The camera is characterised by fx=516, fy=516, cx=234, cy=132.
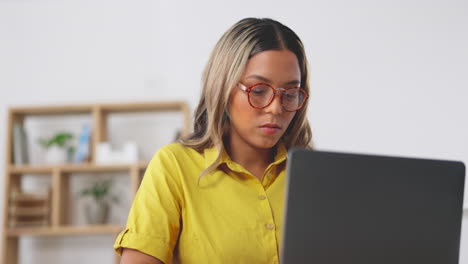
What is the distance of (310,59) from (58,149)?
5.75ft

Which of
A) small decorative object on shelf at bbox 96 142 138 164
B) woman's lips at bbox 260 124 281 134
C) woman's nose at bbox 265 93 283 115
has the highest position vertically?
woman's nose at bbox 265 93 283 115

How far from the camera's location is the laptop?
738 mm

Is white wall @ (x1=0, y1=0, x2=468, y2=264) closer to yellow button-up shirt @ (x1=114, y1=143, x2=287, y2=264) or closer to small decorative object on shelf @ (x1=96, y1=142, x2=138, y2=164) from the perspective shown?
small decorative object on shelf @ (x1=96, y1=142, x2=138, y2=164)

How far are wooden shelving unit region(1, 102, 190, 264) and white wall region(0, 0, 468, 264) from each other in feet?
0.46

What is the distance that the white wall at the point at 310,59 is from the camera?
10.4ft

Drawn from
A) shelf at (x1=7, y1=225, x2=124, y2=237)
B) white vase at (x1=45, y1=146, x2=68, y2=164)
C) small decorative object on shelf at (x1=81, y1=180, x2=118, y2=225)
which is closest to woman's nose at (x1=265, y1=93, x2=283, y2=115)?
shelf at (x1=7, y1=225, x2=124, y2=237)

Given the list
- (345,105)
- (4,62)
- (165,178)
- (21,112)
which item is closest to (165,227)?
(165,178)

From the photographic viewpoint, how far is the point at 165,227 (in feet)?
3.66

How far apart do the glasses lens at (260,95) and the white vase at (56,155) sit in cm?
254

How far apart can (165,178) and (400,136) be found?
233 cm

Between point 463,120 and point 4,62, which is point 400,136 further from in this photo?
point 4,62

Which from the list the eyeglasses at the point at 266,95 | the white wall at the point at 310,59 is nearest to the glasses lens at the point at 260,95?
the eyeglasses at the point at 266,95

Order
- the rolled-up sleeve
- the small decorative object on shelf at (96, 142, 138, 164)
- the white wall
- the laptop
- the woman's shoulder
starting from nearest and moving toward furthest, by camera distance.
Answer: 1. the laptop
2. the rolled-up sleeve
3. the woman's shoulder
4. the white wall
5. the small decorative object on shelf at (96, 142, 138, 164)

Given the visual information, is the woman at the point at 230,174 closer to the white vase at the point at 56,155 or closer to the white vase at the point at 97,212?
the white vase at the point at 97,212
